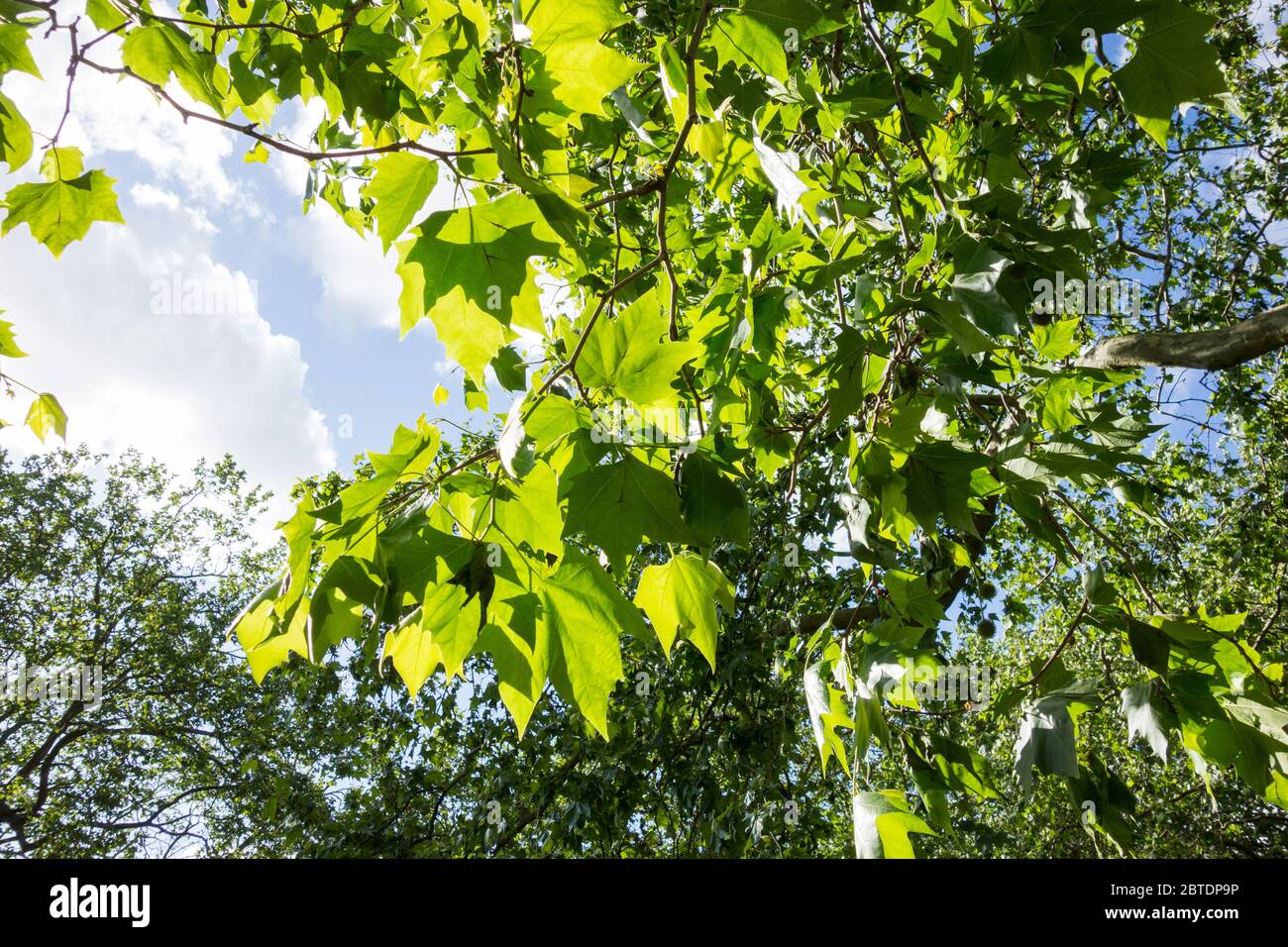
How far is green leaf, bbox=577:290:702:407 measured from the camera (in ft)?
3.17

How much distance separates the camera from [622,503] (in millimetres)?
936

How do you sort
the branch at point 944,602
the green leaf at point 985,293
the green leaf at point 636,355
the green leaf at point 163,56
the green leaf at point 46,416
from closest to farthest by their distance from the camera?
the green leaf at point 636,355 → the green leaf at point 985,293 → the green leaf at point 163,56 → the branch at point 944,602 → the green leaf at point 46,416

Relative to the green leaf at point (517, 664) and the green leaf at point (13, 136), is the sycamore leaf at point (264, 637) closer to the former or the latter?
the green leaf at point (517, 664)

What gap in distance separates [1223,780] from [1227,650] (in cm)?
831

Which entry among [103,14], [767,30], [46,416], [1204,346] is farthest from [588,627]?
[1204,346]

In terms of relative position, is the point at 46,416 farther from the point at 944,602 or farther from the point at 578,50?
the point at 944,602

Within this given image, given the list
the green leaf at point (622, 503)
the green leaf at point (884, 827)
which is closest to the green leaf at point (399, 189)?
the green leaf at point (622, 503)

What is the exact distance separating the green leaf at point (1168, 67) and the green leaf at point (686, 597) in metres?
1.01

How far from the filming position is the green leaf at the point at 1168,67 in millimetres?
1111

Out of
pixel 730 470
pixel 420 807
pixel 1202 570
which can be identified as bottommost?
pixel 420 807

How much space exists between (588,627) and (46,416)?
1.79 meters

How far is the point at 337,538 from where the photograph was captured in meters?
0.94
